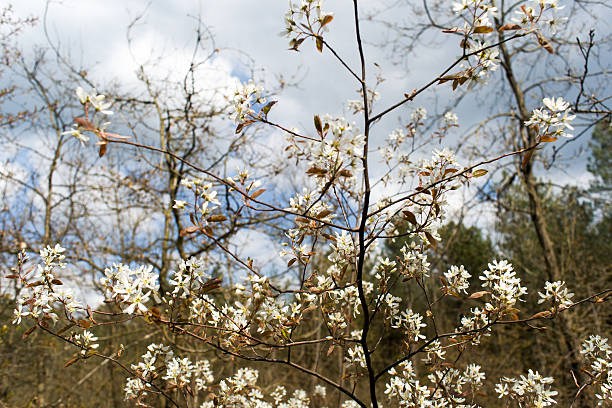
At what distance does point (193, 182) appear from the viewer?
52.9 inches

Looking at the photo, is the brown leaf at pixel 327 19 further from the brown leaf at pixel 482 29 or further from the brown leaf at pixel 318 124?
the brown leaf at pixel 482 29

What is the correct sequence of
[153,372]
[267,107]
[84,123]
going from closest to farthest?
1. [84,123]
2. [267,107]
3. [153,372]

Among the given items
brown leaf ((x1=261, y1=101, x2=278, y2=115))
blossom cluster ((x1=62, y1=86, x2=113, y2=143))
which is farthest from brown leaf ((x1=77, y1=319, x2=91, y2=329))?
brown leaf ((x1=261, y1=101, x2=278, y2=115))

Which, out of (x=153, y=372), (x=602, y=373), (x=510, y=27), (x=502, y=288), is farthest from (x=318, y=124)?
(x=602, y=373)

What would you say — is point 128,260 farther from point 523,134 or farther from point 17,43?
point 523,134

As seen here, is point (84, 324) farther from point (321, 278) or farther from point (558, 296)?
point (558, 296)

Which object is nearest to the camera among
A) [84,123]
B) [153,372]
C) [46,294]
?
[84,123]

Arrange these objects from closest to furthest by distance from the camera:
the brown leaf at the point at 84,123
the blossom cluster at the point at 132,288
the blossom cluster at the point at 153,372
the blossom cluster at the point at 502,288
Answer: the brown leaf at the point at 84,123
the blossom cluster at the point at 132,288
the blossom cluster at the point at 502,288
the blossom cluster at the point at 153,372

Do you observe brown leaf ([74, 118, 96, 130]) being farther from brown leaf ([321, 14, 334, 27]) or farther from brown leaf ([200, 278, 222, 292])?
brown leaf ([321, 14, 334, 27])

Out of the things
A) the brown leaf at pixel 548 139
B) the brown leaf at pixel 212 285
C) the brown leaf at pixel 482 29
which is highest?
the brown leaf at pixel 482 29

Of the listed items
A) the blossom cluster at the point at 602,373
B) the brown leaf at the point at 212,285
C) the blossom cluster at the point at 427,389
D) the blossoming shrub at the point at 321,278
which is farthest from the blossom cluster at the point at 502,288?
the brown leaf at the point at 212,285

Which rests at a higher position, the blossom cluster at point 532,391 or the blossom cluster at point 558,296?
the blossom cluster at point 558,296

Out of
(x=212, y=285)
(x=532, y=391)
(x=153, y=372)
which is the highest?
(x=212, y=285)

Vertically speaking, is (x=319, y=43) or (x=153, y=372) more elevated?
(x=319, y=43)
